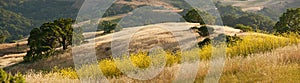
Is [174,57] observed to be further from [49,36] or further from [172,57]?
[49,36]

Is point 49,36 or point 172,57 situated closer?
point 172,57

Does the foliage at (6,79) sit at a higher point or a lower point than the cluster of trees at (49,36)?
higher

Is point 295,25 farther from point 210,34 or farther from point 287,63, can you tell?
point 287,63

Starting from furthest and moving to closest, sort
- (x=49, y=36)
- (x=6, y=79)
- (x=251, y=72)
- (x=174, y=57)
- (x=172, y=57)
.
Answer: (x=49, y=36) < (x=174, y=57) < (x=172, y=57) < (x=251, y=72) < (x=6, y=79)

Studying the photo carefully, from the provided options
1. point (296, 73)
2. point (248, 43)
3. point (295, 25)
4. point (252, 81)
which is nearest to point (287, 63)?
point (296, 73)

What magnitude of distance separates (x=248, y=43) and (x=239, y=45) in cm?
51

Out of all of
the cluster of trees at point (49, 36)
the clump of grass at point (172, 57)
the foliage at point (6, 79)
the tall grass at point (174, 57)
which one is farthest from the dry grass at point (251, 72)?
the cluster of trees at point (49, 36)

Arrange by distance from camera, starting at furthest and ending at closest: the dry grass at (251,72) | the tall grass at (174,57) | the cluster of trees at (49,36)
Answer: the cluster of trees at (49,36), the tall grass at (174,57), the dry grass at (251,72)

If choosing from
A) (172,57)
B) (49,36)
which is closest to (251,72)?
(172,57)

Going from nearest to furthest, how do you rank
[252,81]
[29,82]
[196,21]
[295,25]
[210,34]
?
[29,82], [252,81], [210,34], [295,25], [196,21]

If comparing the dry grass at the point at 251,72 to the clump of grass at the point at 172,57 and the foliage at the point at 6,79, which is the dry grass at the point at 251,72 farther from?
the foliage at the point at 6,79

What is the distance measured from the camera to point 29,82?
10.7 metres

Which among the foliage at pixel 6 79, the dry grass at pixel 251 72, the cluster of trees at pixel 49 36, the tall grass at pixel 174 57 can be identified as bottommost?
the cluster of trees at pixel 49 36

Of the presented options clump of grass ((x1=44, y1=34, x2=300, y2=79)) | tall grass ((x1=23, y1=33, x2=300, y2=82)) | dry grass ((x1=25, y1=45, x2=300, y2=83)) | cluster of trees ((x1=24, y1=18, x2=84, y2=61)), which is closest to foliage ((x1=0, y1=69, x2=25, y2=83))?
dry grass ((x1=25, y1=45, x2=300, y2=83))
